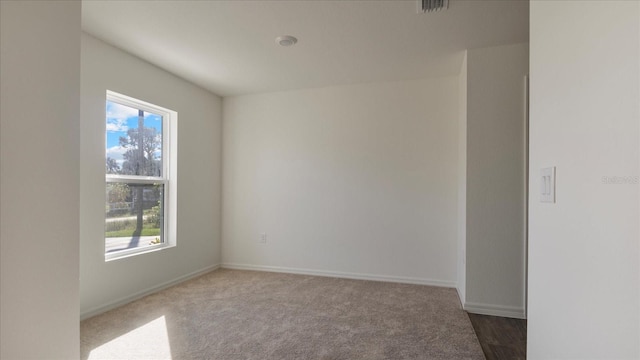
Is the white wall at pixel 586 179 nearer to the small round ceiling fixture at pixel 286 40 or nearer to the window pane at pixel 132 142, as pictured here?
the small round ceiling fixture at pixel 286 40

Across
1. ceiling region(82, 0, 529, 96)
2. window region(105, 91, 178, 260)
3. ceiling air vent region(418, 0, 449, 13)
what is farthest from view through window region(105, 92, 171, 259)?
ceiling air vent region(418, 0, 449, 13)

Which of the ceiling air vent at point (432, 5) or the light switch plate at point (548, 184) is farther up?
the ceiling air vent at point (432, 5)

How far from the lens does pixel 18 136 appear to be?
1.31m

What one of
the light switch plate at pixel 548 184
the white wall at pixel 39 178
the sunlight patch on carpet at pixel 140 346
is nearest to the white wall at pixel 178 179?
the sunlight patch on carpet at pixel 140 346

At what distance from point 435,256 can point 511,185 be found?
1.26m

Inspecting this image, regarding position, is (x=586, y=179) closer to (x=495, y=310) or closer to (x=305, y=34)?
(x=305, y=34)

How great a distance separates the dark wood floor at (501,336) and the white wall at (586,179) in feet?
4.55

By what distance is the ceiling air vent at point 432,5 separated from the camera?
85.0 inches

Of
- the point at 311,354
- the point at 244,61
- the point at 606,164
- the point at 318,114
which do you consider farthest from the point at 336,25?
the point at 311,354

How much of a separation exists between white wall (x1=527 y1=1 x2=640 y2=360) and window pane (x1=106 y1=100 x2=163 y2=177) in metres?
3.33

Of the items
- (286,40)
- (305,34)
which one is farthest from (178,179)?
(305,34)

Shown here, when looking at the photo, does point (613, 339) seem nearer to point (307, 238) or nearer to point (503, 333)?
point (503, 333)

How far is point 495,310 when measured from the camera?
2809 millimetres

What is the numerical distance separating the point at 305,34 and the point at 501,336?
2842 mm
